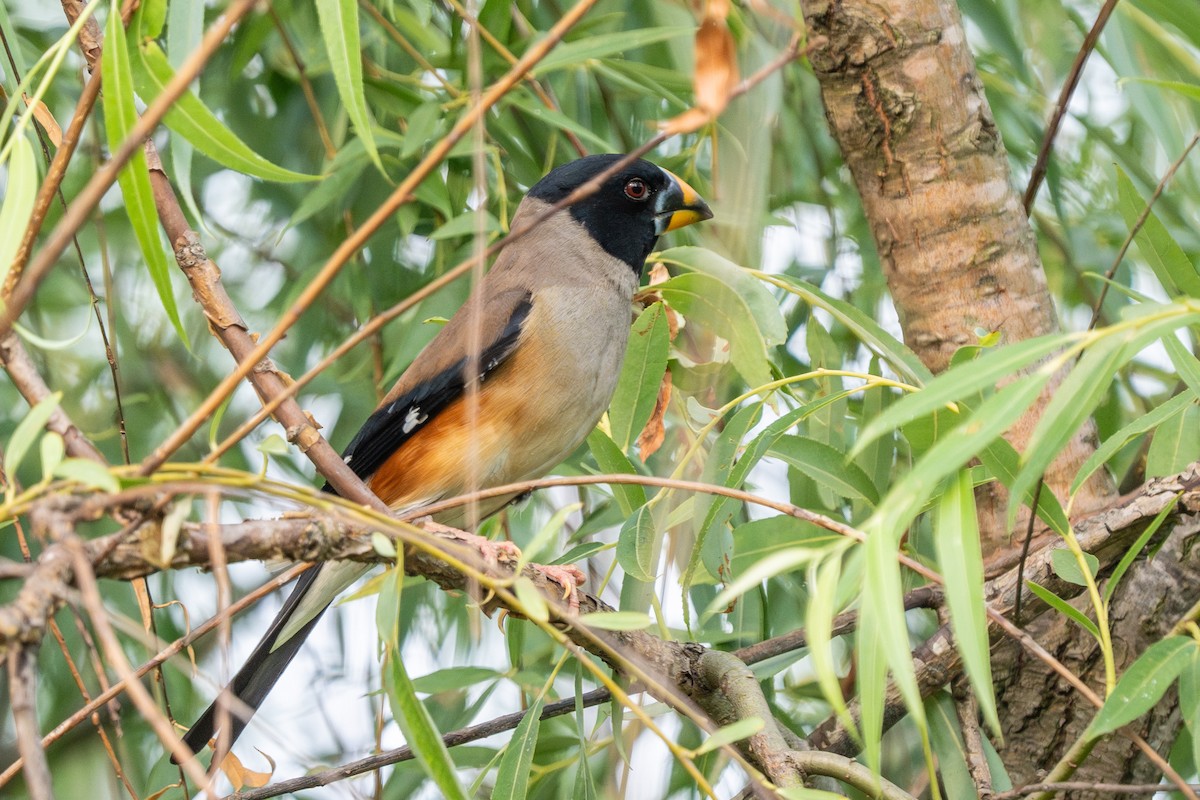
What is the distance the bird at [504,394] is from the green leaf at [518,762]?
0.83 meters

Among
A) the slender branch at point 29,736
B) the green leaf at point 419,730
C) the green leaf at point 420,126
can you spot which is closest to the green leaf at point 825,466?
the green leaf at point 419,730

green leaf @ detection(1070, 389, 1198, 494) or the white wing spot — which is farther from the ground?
the white wing spot

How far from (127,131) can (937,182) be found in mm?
1773

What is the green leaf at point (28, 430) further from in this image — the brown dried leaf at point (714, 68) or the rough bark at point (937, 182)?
the rough bark at point (937, 182)

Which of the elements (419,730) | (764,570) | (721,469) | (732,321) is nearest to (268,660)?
(721,469)

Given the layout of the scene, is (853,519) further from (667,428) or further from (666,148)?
(666,148)

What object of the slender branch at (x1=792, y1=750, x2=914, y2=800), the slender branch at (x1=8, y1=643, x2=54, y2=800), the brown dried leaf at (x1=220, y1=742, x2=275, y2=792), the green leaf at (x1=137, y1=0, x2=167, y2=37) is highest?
the green leaf at (x1=137, y1=0, x2=167, y2=37)

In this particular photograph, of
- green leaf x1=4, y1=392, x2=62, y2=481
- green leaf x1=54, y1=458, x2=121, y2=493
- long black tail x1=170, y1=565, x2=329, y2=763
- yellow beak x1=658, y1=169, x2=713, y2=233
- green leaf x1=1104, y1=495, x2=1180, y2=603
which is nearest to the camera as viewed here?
green leaf x1=54, y1=458, x2=121, y2=493

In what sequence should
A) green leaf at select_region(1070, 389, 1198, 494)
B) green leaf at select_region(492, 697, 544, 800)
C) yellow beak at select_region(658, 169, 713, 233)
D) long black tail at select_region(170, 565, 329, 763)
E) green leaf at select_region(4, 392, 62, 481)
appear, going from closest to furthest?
green leaf at select_region(4, 392, 62, 481), green leaf at select_region(1070, 389, 1198, 494), green leaf at select_region(492, 697, 544, 800), long black tail at select_region(170, 565, 329, 763), yellow beak at select_region(658, 169, 713, 233)

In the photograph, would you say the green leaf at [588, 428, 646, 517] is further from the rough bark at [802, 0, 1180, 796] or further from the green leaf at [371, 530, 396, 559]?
the green leaf at [371, 530, 396, 559]

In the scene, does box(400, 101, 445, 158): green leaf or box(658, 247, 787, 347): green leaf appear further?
box(400, 101, 445, 158): green leaf

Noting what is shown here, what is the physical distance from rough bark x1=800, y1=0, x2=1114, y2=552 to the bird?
25.6 inches

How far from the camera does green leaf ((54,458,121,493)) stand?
A: 3.48 feet

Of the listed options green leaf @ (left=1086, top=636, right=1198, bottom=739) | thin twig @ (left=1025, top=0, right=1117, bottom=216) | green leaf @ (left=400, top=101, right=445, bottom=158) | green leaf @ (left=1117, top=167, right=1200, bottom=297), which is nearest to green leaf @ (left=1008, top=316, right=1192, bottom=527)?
green leaf @ (left=1086, top=636, right=1198, bottom=739)
